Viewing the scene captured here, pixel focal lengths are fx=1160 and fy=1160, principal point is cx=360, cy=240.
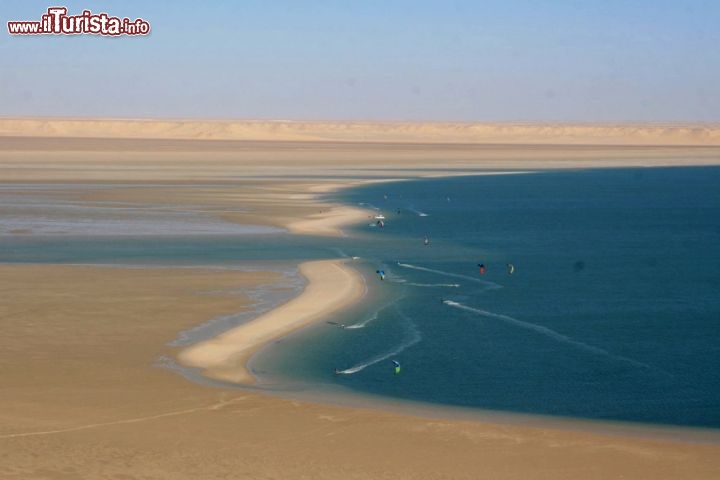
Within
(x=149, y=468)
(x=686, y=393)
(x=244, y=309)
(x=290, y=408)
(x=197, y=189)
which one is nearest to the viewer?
(x=149, y=468)

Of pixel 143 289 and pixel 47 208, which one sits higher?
pixel 47 208

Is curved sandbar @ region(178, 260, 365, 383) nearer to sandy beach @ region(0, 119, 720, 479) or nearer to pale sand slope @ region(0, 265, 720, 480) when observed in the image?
sandy beach @ region(0, 119, 720, 479)

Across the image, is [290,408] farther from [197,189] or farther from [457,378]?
[197,189]

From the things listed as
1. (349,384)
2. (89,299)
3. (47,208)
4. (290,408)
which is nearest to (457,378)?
(349,384)

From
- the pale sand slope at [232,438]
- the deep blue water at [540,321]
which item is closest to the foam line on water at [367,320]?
the deep blue water at [540,321]

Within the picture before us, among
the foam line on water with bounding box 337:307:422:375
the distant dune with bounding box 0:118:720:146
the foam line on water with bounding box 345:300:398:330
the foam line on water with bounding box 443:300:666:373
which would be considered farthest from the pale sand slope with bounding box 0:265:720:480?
the distant dune with bounding box 0:118:720:146

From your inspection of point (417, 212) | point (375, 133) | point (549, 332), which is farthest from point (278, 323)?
point (375, 133)
